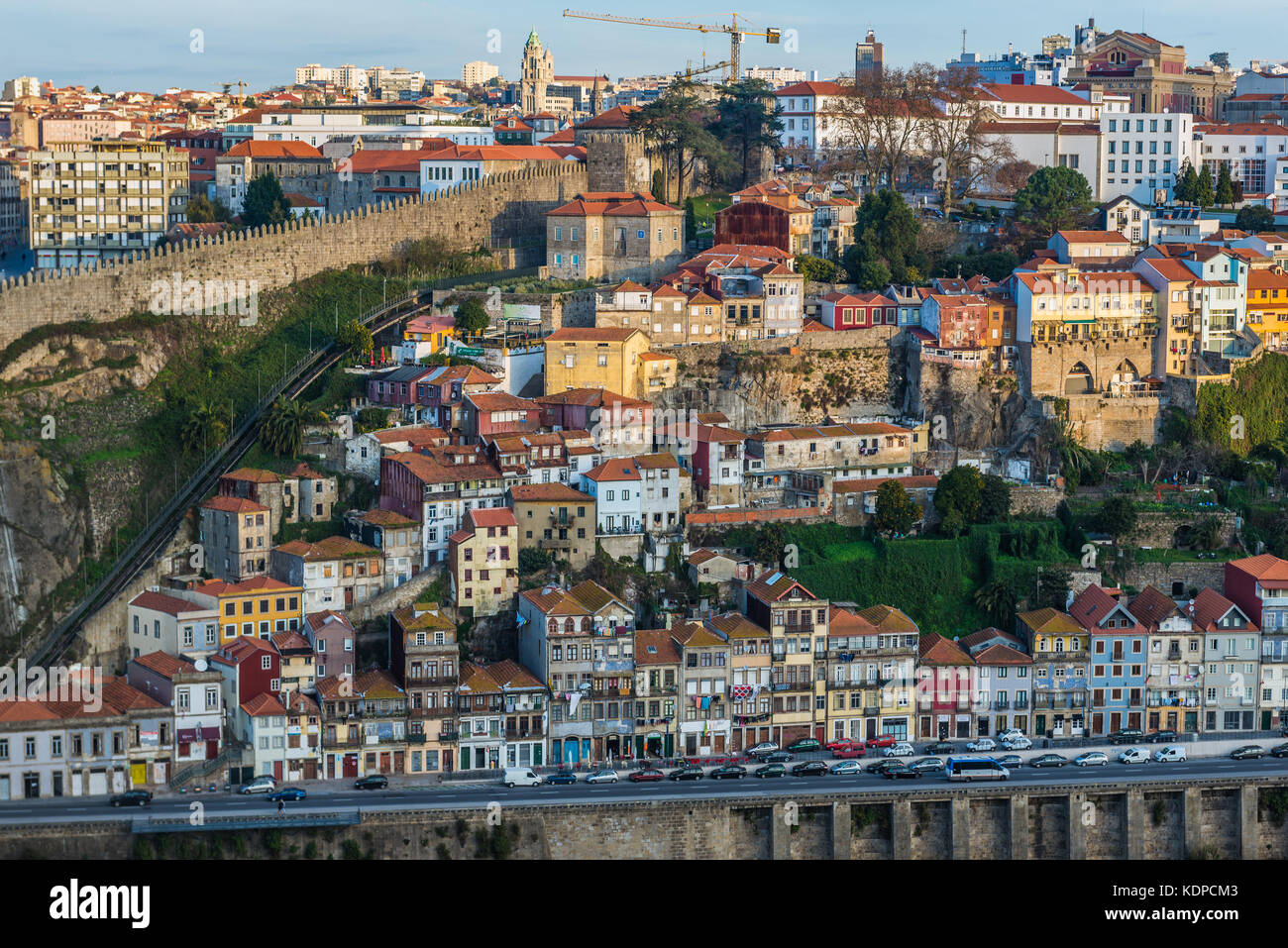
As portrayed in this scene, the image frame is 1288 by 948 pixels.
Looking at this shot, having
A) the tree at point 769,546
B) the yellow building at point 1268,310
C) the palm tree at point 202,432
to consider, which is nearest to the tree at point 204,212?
the palm tree at point 202,432

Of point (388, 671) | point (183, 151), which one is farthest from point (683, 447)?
point (183, 151)

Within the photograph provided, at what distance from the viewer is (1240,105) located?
103 meters

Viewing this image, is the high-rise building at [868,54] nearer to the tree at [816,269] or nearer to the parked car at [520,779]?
the tree at [816,269]

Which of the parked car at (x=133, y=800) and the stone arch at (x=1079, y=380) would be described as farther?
the stone arch at (x=1079, y=380)

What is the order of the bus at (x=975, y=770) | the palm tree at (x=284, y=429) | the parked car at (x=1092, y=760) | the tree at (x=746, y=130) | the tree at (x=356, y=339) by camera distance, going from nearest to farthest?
the bus at (x=975, y=770) < the parked car at (x=1092, y=760) < the palm tree at (x=284, y=429) < the tree at (x=356, y=339) < the tree at (x=746, y=130)

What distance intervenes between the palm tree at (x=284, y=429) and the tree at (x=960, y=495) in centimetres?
1758

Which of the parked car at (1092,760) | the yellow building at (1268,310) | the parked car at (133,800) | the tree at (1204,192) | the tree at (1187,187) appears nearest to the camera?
the parked car at (133,800)

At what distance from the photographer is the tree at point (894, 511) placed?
6081cm

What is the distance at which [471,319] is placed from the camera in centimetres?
6750

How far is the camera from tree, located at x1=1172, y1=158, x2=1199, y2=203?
8219 centimetres

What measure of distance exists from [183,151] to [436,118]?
18.7 metres

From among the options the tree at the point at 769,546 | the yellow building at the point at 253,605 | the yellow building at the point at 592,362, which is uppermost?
the yellow building at the point at 592,362

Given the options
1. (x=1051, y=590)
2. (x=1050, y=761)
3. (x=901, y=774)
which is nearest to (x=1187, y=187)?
(x=1051, y=590)

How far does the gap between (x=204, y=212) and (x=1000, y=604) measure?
36233mm
